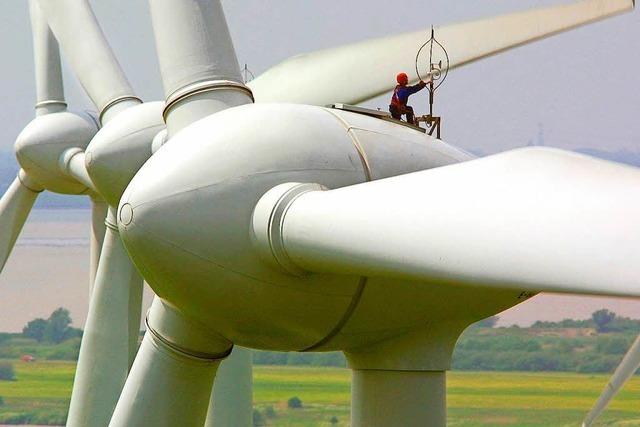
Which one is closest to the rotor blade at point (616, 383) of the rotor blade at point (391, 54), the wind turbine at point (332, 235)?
the rotor blade at point (391, 54)

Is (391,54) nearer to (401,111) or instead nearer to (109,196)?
(401,111)

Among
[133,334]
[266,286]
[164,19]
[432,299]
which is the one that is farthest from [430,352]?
[133,334]

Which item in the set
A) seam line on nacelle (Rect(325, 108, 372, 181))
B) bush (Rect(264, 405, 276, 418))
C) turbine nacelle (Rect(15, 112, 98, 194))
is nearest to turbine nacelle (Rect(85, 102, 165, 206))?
turbine nacelle (Rect(15, 112, 98, 194))

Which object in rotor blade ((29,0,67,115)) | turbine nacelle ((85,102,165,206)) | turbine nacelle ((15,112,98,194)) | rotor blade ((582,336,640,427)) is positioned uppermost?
rotor blade ((29,0,67,115))

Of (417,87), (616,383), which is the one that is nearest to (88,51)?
A: (417,87)

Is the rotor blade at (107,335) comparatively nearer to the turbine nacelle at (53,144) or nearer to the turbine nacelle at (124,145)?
the turbine nacelle at (124,145)

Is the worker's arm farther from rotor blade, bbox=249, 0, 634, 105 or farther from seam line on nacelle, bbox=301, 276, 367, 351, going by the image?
seam line on nacelle, bbox=301, 276, 367, 351

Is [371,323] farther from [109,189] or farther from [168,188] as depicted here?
[109,189]
